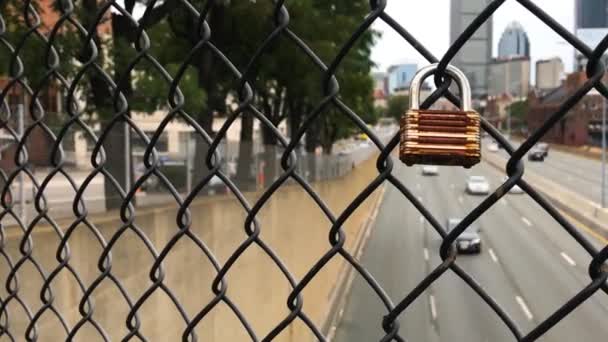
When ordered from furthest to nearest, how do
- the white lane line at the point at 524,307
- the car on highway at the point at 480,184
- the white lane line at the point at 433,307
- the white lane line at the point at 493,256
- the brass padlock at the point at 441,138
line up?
1. the white lane line at the point at 493,256
2. the white lane line at the point at 433,307
3. the white lane line at the point at 524,307
4. the car on highway at the point at 480,184
5. the brass padlock at the point at 441,138

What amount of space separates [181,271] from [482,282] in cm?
590

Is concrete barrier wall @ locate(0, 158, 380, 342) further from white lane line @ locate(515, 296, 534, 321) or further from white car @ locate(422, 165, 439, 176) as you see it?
white lane line @ locate(515, 296, 534, 321)

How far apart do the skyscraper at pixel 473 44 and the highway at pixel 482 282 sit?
443 cm

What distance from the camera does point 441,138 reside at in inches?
36.3

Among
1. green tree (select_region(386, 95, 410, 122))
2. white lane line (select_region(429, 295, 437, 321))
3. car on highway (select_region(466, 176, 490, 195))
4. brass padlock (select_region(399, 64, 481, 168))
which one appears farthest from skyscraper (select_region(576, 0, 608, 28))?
white lane line (select_region(429, 295, 437, 321))

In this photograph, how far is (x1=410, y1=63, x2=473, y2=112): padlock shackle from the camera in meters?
0.98

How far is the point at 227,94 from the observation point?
13.5 meters

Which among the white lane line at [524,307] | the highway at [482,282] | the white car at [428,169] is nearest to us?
the white car at [428,169]

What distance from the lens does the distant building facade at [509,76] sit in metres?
2.13

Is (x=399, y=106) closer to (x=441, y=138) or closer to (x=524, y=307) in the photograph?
(x=441, y=138)

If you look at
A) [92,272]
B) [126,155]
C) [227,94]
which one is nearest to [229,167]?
[227,94]

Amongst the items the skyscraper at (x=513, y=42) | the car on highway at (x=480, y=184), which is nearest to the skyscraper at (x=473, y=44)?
the skyscraper at (x=513, y=42)

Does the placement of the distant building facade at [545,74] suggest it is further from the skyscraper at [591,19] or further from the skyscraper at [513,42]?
the skyscraper at [591,19]

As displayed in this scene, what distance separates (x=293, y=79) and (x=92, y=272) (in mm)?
9782
